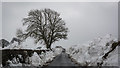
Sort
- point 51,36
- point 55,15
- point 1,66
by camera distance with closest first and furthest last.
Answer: point 1,66 → point 51,36 → point 55,15

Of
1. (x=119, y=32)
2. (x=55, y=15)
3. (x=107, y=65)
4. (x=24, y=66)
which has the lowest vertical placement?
(x=24, y=66)

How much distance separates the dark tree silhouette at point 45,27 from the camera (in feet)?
139

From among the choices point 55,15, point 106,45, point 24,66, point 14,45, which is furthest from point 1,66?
point 55,15

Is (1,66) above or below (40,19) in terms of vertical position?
below

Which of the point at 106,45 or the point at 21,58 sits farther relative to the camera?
the point at 21,58

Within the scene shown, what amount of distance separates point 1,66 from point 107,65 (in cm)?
743

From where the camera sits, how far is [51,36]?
42.8 m

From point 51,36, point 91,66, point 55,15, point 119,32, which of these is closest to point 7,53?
point 91,66

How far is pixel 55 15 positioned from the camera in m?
45.8

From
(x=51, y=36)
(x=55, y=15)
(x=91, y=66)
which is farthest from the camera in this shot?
(x=55, y=15)

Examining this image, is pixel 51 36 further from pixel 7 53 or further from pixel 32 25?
pixel 7 53

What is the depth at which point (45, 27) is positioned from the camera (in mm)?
43312

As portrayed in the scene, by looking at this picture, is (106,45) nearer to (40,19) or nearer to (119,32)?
(119,32)

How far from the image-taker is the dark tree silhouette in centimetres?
4248
